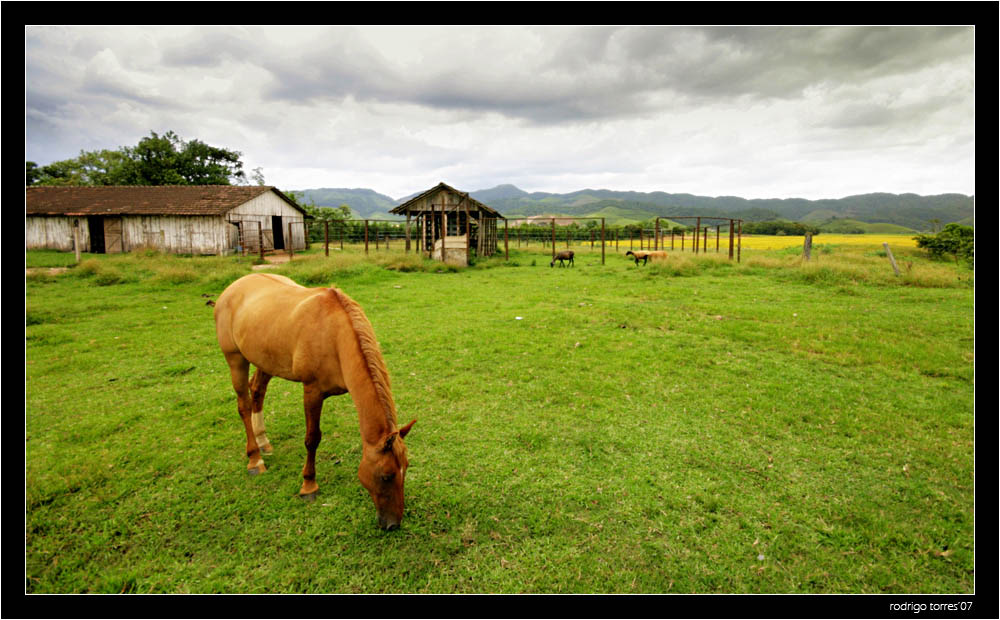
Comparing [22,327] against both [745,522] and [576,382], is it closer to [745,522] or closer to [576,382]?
[745,522]

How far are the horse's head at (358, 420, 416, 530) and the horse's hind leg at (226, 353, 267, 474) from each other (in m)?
1.58

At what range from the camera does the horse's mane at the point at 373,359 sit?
269cm

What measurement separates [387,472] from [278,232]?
31245 millimetres

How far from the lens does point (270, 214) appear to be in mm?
28484

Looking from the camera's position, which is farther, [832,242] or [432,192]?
[832,242]

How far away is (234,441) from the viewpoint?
4.16m

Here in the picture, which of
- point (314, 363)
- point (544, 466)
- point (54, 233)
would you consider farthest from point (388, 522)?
point (54, 233)

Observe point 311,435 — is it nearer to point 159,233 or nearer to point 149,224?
point 159,233

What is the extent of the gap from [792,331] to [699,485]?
19.4 ft

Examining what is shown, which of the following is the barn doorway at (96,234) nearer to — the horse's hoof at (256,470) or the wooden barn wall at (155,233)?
the wooden barn wall at (155,233)

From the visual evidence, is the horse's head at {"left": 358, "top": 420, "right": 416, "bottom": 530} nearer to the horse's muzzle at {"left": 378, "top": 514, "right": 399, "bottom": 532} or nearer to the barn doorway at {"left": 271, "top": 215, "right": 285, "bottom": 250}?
the horse's muzzle at {"left": 378, "top": 514, "right": 399, "bottom": 532}

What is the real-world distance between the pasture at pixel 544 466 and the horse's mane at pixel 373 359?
963mm

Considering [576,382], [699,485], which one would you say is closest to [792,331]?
[576,382]

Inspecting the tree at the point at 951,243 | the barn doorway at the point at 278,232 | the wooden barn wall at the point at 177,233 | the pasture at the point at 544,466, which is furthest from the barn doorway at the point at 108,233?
the tree at the point at 951,243
